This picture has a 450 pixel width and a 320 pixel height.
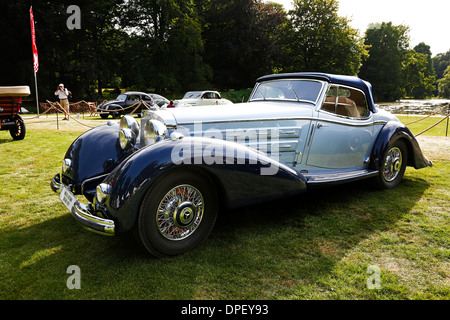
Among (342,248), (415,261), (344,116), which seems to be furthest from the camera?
(344,116)

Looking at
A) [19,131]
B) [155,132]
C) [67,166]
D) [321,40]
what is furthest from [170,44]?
[155,132]

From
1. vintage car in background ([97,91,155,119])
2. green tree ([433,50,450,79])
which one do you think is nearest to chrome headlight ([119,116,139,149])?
vintage car in background ([97,91,155,119])

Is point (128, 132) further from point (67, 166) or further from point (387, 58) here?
point (387, 58)

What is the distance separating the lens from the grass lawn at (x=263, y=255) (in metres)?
2.43

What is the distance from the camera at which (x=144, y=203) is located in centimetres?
261

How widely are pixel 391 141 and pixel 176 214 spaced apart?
149 inches

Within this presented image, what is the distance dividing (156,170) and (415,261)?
8.54ft

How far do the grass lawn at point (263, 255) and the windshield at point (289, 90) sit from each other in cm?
154

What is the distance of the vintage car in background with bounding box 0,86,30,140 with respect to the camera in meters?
8.02

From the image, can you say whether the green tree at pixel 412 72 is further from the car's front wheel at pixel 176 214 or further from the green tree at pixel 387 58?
the car's front wheel at pixel 176 214

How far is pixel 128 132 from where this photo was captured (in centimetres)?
350

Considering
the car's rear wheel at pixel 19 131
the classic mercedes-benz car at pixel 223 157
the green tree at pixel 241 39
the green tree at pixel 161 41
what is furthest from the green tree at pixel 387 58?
the car's rear wheel at pixel 19 131

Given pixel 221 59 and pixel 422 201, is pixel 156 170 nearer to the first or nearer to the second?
pixel 422 201
